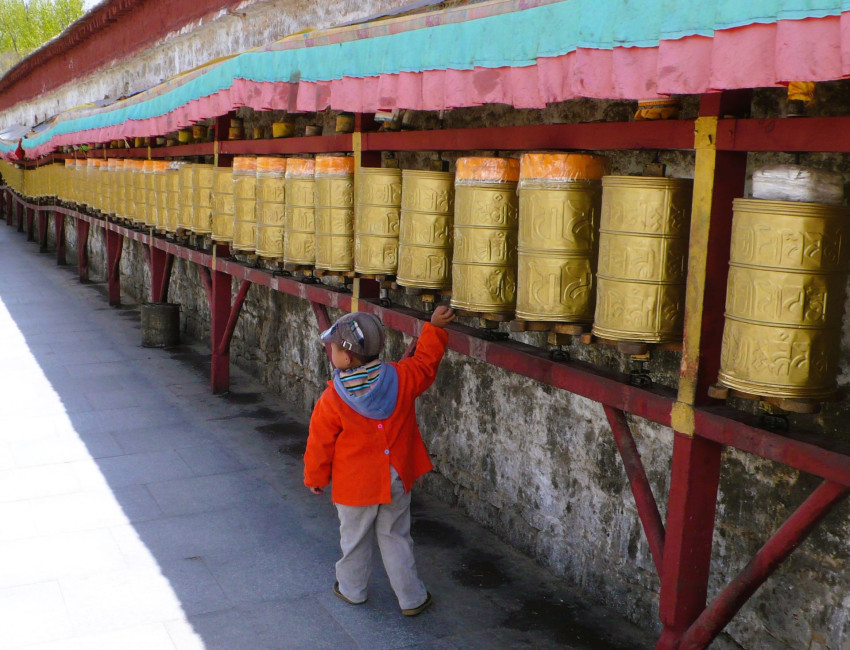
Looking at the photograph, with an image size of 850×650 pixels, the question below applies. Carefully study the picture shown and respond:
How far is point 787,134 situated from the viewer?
7.83 feet

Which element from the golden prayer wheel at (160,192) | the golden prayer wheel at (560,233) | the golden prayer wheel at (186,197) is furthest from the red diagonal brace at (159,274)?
the golden prayer wheel at (560,233)

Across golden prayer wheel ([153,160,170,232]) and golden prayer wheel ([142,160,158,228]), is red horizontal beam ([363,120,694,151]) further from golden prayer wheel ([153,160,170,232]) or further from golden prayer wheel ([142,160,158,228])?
golden prayer wheel ([142,160,158,228])

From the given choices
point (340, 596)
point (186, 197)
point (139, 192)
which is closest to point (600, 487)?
point (340, 596)

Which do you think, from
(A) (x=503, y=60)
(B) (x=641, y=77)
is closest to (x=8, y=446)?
(A) (x=503, y=60)

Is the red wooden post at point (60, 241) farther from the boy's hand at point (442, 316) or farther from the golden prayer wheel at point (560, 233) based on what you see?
the golden prayer wheel at point (560, 233)

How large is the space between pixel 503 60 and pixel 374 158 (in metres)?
1.88

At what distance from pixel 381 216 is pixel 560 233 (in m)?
1.37

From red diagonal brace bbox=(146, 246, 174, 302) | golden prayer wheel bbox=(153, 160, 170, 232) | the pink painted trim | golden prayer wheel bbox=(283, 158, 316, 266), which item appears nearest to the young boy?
the pink painted trim

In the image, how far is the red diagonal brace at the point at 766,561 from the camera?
238cm

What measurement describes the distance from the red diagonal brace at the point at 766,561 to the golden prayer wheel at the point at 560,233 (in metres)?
0.96

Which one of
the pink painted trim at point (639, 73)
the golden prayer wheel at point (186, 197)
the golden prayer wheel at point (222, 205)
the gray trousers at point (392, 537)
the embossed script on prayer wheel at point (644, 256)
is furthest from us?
the golden prayer wheel at point (186, 197)

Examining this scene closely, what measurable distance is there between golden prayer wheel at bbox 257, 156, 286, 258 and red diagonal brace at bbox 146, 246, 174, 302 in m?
4.74

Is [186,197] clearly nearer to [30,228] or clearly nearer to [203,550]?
[203,550]

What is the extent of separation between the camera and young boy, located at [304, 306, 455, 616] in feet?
11.5
